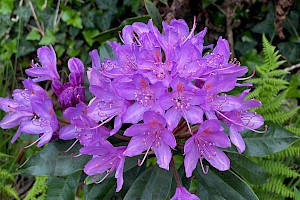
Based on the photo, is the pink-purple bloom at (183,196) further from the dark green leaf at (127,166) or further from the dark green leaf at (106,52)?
the dark green leaf at (106,52)

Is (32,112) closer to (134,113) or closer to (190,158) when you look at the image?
(134,113)

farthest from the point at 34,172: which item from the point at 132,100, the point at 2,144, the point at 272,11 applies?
the point at 272,11

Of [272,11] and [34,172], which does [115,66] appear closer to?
[34,172]

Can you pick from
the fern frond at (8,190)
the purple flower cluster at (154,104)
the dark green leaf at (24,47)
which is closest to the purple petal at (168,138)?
the purple flower cluster at (154,104)

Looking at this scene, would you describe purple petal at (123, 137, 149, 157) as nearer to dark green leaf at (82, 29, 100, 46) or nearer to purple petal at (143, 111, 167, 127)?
purple petal at (143, 111, 167, 127)

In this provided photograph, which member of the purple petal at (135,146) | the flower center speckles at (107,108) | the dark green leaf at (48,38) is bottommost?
the dark green leaf at (48,38)

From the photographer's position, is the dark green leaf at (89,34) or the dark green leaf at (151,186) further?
the dark green leaf at (89,34)

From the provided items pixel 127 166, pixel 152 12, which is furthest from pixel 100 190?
pixel 152 12

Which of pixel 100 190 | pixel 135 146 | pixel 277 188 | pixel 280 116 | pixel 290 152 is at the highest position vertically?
pixel 135 146
